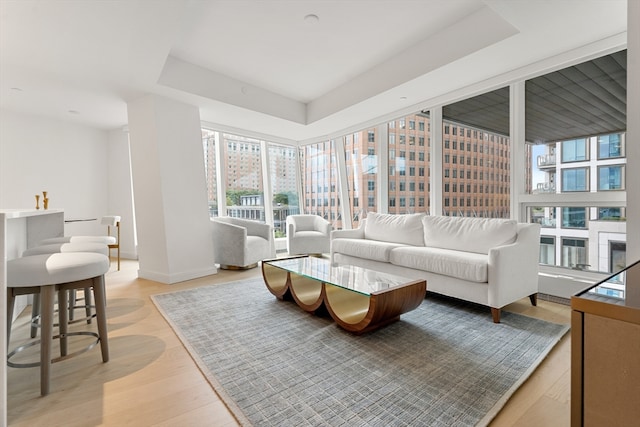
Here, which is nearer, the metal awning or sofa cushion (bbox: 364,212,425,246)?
the metal awning

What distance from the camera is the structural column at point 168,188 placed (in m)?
3.89

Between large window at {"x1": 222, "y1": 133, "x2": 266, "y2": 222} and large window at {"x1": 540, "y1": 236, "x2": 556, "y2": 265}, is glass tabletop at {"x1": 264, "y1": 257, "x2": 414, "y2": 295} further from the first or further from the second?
large window at {"x1": 222, "y1": 133, "x2": 266, "y2": 222}

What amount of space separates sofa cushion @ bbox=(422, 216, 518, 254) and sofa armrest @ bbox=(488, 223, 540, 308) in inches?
4.7

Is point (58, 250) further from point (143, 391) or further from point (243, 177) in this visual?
point (243, 177)

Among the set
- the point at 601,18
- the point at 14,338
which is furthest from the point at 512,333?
the point at 14,338

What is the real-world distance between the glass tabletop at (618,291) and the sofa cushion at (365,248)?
8.37 ft

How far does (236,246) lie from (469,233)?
312cm

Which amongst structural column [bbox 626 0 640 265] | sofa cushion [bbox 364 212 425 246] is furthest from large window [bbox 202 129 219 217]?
structural column [bbox 626 0 640 265]

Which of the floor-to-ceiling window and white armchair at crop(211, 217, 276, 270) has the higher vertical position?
the floor-to-ceiling window

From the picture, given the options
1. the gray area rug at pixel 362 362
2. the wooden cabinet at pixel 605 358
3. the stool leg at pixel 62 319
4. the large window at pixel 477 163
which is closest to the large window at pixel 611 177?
the large window at pixel 477 163

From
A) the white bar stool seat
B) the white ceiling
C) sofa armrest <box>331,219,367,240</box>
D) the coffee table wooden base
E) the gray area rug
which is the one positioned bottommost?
the gray area rug

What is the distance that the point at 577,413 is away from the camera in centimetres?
77

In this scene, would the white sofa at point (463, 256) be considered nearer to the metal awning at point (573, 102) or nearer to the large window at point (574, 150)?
the large window at point (574, 150)

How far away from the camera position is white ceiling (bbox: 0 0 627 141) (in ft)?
7.98
